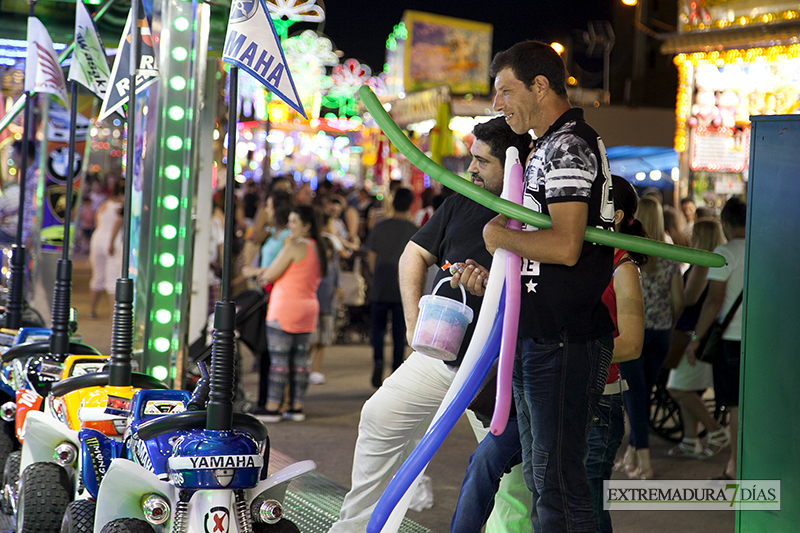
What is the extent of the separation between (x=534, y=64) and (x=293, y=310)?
4868mm

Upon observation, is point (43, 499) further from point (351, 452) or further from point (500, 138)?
point (351, 452)

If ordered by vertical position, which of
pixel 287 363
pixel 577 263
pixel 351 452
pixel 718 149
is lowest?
pixel 351 452

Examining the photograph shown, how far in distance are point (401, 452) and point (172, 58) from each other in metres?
2.81

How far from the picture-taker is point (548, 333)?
2791 millimetres

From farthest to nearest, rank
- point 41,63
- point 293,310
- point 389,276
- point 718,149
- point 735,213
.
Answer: point 718,149
point 389,276
point 293,310
point 735,213
point 41,63

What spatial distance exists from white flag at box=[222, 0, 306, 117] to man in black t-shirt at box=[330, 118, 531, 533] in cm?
79

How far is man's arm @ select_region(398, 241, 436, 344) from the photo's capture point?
385cm

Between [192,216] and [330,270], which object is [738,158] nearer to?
[330,270]

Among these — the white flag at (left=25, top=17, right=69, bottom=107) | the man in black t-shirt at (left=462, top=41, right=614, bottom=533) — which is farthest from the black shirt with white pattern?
the white flag at (left=25, top=17, right=69, bottom=107)

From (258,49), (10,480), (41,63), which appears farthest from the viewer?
(41,63)

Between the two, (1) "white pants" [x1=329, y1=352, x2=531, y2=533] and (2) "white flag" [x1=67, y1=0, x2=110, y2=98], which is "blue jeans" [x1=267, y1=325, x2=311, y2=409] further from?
(1) "white pants" [x1=329, y1=352, x2=531, y2=533]

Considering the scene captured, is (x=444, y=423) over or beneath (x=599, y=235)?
beneath

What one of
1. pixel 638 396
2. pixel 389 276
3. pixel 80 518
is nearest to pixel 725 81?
pixel 389 276

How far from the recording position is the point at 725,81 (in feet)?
58.2
